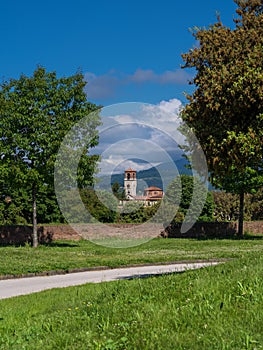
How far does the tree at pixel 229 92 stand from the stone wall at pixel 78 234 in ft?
65.0

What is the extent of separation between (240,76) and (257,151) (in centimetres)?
179

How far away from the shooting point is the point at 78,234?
113 feet

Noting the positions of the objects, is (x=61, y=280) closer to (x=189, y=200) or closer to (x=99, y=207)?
(x=99, y=207)

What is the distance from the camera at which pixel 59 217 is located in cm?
5012

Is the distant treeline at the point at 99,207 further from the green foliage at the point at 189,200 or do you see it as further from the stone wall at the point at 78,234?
the stone wall at the point at 78,234

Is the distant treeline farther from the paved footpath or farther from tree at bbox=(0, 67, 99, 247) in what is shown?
the paved footpath

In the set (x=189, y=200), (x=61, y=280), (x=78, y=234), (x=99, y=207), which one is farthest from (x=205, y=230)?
(x=61, y=280)

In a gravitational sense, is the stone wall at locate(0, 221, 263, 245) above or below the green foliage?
below

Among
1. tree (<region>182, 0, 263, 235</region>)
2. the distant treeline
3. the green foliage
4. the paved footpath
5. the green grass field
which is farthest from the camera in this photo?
the green foliage

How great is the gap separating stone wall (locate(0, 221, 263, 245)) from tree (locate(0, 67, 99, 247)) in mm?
4784

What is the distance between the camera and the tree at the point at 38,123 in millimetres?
25281

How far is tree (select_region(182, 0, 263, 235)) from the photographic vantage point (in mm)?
11156

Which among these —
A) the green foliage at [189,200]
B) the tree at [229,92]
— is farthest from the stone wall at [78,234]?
the tree at [229,92]

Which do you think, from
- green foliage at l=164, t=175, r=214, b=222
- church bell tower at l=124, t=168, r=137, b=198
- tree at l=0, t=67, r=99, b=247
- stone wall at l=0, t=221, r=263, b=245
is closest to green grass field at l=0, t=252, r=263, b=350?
tree at l=0, t=67, r=99, b=247
